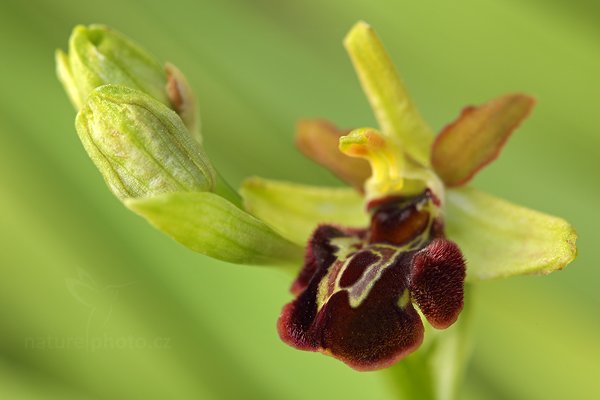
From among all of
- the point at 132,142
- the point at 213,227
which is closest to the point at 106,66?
the point at 132,142

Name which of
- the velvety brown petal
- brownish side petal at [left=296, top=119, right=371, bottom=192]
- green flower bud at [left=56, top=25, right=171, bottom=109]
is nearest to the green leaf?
brownish side petal at [left=296, top=119, right=371, bottom=192]

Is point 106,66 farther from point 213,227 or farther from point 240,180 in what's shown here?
point 240,180

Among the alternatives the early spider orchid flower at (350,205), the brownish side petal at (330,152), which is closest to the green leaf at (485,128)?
the early spider orchid flower at (350,205)

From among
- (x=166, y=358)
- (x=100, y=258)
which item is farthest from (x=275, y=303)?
(x=100, y=258)

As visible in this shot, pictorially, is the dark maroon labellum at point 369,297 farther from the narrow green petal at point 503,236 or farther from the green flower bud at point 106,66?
the green flower bud at point 106,66

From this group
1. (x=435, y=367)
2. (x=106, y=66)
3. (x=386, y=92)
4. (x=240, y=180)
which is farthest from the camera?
(x=240, y=180)

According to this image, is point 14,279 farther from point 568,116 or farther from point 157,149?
point 568,116

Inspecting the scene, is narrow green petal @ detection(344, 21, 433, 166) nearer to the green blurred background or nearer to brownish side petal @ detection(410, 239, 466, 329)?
brownish side petal @ detection(410, 239, 466, 329)
